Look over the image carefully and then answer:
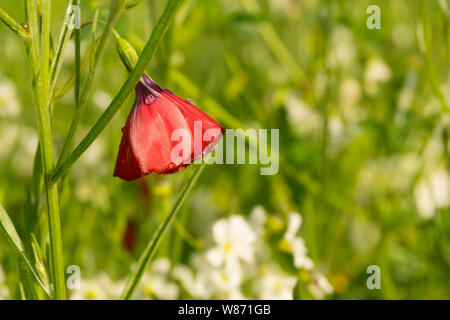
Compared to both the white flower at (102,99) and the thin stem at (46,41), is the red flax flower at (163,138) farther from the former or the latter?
the white flower at (102,99)

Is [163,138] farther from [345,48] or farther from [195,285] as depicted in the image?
[345,48]

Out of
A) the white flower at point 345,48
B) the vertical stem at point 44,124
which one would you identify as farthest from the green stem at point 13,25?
the white flower at point 345,48

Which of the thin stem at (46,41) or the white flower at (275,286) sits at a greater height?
the thin stem at (46,41)

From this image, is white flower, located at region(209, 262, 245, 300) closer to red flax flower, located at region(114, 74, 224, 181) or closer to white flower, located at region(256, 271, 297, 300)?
white flower, located at region(256, 271, 297, 300)

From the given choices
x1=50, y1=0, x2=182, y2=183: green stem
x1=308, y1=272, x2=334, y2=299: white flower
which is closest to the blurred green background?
x1=308, y1=272, x2=334, y2=299: white flower

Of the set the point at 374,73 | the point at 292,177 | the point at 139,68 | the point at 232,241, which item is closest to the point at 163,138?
the point at 139,68
